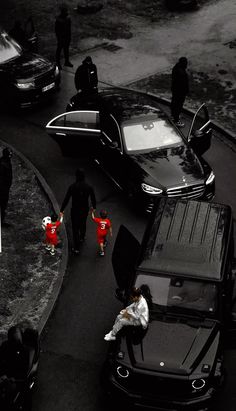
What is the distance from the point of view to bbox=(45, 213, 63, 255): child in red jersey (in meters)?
14.3

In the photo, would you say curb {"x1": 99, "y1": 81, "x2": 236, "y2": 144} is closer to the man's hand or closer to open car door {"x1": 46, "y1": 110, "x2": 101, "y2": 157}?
open car door {"x1": 46, "y1": 110, "x2": 101, "y2": 157}

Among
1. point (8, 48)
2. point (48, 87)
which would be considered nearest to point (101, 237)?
point (48, 87)

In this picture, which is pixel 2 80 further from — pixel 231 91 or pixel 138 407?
pixel 138 407

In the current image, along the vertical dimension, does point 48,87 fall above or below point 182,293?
below

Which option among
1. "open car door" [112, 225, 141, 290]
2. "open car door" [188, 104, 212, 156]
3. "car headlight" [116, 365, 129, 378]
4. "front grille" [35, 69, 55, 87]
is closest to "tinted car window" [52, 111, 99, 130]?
"open car door" [188, 104, 212, 156]

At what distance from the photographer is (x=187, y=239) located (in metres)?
12.3

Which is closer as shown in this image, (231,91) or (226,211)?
(226,211)

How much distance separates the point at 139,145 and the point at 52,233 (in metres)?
3.14

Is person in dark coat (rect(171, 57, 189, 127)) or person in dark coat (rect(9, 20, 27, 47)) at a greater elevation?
person in dark coat (rect(171, 57, 189, 127))

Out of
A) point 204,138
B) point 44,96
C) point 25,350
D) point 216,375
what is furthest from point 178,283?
point 44,96

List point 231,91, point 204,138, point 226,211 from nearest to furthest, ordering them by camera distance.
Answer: point 226,211 → point 204,138 → point 231,91

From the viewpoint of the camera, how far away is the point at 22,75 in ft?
65.9

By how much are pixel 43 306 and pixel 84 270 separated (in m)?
1.38

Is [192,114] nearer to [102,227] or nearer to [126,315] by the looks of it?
[102,227]
